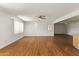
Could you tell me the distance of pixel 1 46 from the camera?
5938 mm

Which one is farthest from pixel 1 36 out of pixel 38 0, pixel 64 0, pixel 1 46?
pixel 64 0

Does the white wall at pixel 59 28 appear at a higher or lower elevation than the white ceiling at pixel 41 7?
lower

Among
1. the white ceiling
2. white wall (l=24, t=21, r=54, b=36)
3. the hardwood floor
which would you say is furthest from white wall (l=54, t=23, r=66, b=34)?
the white ceiling

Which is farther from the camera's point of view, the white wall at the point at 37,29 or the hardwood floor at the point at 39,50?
the white wall at the point at 37,29

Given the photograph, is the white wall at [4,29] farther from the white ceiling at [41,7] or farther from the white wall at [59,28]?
the white wall at [59,28]

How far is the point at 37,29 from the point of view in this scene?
14.8 metres

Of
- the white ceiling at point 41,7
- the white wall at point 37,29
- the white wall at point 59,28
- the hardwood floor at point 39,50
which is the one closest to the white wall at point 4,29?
the hardwood floor at point 39,50

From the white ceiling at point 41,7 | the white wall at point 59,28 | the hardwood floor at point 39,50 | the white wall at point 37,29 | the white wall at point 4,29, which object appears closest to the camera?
the white ceiling at point 41,7

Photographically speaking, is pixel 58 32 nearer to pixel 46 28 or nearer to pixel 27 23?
pixel 46 28

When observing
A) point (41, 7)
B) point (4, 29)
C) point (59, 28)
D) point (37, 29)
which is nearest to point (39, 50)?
point (41, 7)

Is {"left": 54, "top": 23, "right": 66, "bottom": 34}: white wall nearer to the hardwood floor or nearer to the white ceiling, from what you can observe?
the hardwood floor

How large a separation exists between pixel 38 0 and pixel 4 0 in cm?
119

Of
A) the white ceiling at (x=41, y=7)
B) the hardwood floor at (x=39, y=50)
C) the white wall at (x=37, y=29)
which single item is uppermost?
the white ceiling at (x=41, y=7)

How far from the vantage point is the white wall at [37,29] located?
48.3 feet
